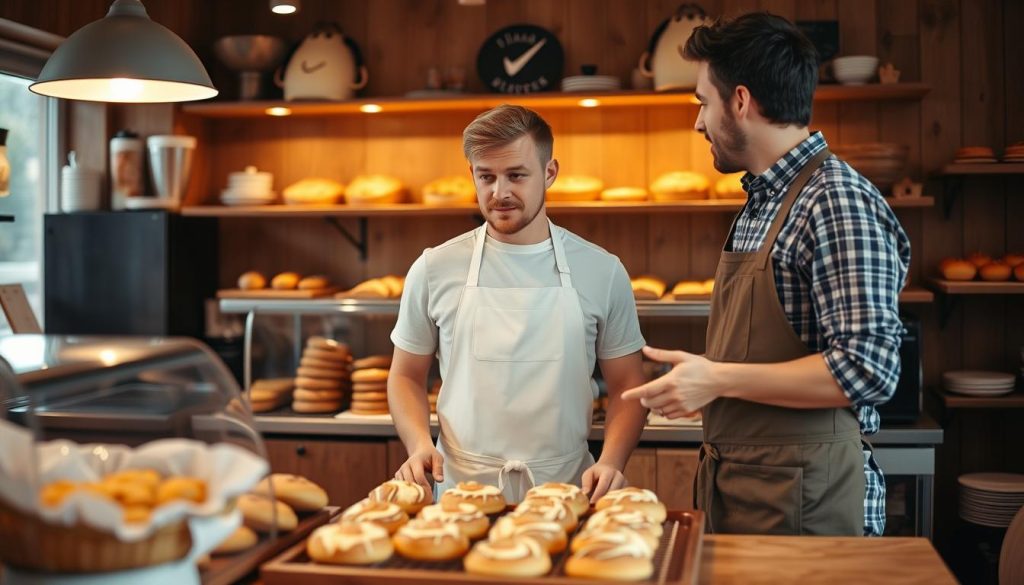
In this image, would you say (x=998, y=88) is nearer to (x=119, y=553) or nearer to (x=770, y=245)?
(x=770, y=245)

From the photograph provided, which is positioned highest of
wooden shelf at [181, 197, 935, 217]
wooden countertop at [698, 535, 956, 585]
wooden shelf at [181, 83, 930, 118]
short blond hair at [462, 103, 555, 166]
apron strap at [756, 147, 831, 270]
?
wooden shelf at [181, 83, 930, 118]

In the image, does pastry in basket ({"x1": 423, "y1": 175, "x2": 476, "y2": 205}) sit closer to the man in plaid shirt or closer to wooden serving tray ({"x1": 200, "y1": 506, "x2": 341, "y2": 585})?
the man in plaid shirt

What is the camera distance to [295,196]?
13.3 ft

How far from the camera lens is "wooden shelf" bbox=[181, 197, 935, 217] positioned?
3703mm

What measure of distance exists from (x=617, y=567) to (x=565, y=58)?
120 inches

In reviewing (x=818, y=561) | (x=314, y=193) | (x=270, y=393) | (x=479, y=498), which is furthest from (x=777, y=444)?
(x=314, y=193)

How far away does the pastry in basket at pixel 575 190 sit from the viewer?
382cm

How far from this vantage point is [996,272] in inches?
141

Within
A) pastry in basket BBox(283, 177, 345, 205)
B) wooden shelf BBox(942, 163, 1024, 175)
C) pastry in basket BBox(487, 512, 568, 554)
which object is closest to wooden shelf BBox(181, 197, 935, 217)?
pastry in basket BBox(283, 177, 345, 205)

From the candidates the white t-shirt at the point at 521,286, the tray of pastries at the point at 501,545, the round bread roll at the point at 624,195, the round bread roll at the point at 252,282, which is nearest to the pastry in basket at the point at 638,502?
the tray of pastries at the point at 501,545

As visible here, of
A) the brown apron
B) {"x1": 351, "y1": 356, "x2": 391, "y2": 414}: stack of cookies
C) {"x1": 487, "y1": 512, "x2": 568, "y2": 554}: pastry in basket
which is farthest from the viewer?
{"x1": 351, "y1": 356, "x2": 391, "y2": 414}: stack of cookies

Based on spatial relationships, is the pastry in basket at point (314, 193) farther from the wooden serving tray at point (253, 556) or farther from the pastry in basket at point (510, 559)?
the pastry in basket at point (510, 559)

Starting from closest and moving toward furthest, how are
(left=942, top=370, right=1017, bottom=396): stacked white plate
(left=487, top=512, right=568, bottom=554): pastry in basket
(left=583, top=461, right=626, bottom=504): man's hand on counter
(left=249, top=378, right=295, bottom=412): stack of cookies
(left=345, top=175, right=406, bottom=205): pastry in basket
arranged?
(left=487, top=512, right=568, bottom=554): pastry in basket
(left=583, top=461, right=626, bottom=504): man's hand on counter
(left=942, top=370, right=1017, bottom=396): stacked white plate
(left=249, top=378, right=295, bottom=412): stack of cookies
(left=345, top=175, right=406, bottom=205): pastry in basket

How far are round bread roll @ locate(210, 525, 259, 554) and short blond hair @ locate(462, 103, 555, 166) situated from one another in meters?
1.07
